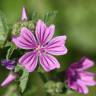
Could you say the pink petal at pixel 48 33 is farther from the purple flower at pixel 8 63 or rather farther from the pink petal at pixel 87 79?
the pink petal at pixel 87 79

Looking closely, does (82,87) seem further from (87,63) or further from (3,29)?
(3,29)

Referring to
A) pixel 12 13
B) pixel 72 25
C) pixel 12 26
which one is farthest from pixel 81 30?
pixel 12 26

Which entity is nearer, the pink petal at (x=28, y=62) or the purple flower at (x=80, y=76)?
the pink petal at (x=28, y=62)

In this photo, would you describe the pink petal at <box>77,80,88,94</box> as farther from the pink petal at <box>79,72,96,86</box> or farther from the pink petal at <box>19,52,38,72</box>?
the pink petal at <box>19,52,38,72</box>

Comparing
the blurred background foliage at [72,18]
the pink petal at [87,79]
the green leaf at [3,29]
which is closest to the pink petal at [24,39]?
the green leaf at [3,29]

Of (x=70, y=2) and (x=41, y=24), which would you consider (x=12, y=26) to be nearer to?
(x=41, y=24)

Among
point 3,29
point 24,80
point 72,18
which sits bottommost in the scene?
point 72,18

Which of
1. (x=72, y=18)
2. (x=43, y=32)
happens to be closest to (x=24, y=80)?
(x=43, y=32)
